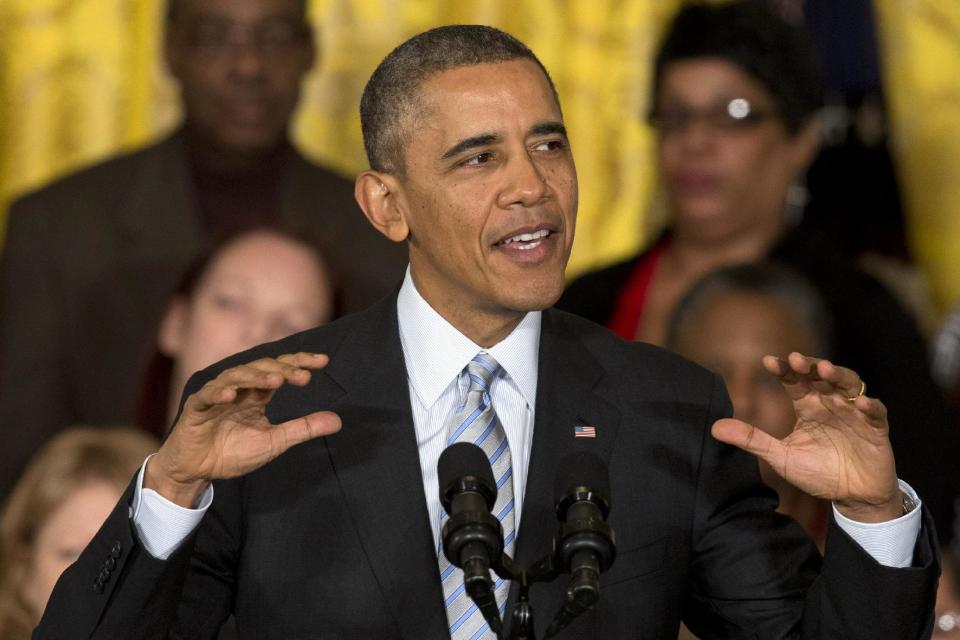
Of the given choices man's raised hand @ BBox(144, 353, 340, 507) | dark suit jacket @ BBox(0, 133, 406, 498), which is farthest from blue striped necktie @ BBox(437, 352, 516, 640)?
dark suit jacket @ BBox(0, 133, 406, 498)

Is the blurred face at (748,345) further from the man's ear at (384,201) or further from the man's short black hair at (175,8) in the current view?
the man's short black hair at (175,8)

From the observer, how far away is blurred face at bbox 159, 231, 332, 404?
3.96m

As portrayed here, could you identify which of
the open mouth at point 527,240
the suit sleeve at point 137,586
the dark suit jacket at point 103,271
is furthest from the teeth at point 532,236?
the dark suit jacket at point 103,271

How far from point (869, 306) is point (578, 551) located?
7.50 feet

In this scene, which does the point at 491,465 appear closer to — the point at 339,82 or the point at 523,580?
the point at 523,580

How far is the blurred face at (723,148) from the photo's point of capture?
3869mm

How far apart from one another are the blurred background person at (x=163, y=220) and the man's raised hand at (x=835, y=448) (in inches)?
94.7

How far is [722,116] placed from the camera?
388 cm

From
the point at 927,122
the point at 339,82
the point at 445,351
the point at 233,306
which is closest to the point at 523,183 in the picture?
the point at 445,351

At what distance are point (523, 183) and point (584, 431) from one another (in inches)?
13.7

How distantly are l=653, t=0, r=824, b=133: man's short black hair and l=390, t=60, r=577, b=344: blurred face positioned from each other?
5.75ft

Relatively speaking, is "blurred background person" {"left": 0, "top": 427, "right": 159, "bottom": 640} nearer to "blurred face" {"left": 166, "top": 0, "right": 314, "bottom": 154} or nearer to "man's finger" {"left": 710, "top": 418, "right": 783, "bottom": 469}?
"blurred face" {"left": 166, "top": 0, "right": 314, "bottom": 154}

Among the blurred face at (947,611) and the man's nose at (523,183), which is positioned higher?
the man's nose at (523,183)

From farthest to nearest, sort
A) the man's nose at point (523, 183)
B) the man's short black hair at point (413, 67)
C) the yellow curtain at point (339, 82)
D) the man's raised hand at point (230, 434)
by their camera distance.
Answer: the yellow curtain at point (339, 82), the man's short black hair at point (413, 67), the man's nose at point (523, 183), the man's raised hand at point (230, 434)
